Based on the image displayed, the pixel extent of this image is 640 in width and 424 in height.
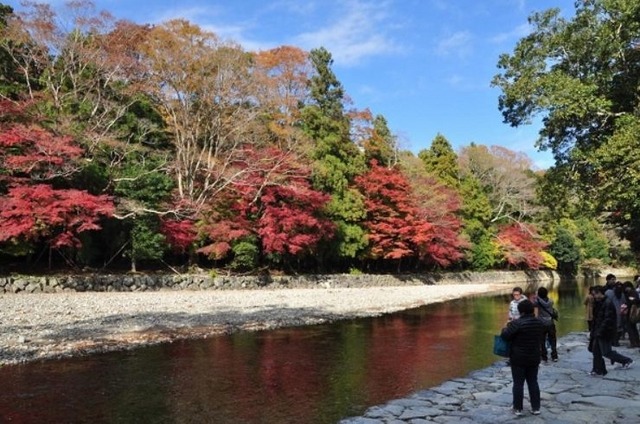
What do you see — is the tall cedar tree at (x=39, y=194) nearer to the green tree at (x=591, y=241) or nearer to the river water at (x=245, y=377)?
the river water at (x=245, y=377)

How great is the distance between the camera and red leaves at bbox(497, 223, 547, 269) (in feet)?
176

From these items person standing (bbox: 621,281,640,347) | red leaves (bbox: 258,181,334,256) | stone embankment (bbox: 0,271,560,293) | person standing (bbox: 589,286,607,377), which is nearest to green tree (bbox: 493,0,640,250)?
person standing (bbox: 621,281,640,347)

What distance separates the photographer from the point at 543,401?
757 cm

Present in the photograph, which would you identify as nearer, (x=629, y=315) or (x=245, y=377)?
(x=245, y=377)

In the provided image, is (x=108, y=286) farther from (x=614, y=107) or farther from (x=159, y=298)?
(x=614, y=107)

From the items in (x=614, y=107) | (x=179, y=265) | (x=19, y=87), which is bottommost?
(x=179, y=265)

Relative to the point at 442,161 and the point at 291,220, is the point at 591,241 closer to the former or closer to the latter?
the point at 442,161

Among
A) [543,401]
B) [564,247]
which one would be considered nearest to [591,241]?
[564,247]

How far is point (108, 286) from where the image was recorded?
24047 millimetres

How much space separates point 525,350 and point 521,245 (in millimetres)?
51100

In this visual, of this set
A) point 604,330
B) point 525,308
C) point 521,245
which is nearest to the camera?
point 525,308

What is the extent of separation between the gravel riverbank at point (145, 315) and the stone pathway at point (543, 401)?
8157 mm

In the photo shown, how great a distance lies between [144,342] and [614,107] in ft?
55.6

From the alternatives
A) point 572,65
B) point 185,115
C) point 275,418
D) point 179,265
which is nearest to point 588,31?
point 572,65
